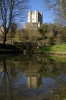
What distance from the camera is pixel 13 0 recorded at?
1241 inches

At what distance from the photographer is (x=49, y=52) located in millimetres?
33250

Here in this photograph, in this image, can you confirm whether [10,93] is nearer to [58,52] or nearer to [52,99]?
[52,99]

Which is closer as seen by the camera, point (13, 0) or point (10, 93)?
point (10, 93)

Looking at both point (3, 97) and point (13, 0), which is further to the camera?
point (13, 0)

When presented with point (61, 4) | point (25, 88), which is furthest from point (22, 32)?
point (25, 88)

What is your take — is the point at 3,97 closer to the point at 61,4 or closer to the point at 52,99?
the point at 52,99

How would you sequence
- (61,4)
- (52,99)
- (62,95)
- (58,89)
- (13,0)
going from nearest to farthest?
(52,99) < (62,95) < (58,89) < (61,4) < (13,0)

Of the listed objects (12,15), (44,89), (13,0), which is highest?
(13,0)

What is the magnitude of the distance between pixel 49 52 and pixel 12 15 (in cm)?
933

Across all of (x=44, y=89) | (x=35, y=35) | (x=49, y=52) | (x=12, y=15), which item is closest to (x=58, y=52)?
(x=49, y=52)

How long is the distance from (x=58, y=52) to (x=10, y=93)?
26134mm

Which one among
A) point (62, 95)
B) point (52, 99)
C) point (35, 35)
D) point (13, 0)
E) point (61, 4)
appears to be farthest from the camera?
point (35, 35)

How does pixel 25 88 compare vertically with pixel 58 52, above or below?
above

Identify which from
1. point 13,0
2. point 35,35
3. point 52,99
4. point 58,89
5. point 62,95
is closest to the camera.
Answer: point 52,99
